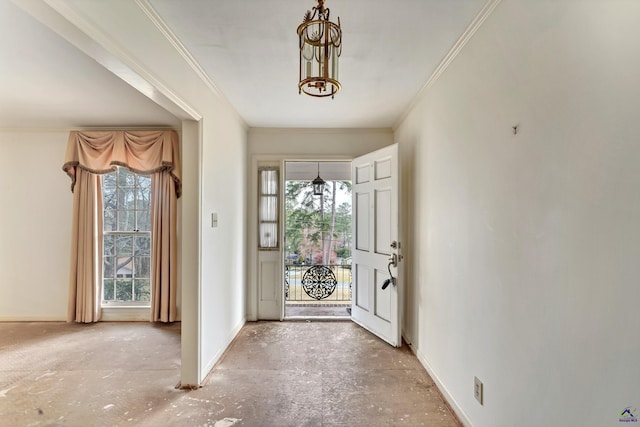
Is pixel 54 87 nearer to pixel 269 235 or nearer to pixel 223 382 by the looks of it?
pixel 269 235

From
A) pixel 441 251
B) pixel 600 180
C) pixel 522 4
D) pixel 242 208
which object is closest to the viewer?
pixel 600 180

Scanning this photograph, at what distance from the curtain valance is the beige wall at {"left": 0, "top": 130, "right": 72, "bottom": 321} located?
31 cm

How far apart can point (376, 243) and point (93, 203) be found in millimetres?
3486

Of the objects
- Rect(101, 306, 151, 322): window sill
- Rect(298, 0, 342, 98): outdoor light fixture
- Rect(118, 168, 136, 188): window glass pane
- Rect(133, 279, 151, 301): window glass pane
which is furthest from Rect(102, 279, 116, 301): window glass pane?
Rect(298, 0, 342, 98): outdoor light fixture

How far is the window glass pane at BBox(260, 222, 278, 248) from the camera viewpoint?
3994mm

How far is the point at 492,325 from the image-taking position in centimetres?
158

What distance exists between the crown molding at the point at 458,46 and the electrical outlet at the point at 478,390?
2011 millimetres

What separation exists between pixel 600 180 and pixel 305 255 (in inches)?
216

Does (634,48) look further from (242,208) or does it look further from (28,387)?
(28,387)

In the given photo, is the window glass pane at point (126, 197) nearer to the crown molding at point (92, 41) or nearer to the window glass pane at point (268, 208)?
the window glass pane at point (268, 208)

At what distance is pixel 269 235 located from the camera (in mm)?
4000

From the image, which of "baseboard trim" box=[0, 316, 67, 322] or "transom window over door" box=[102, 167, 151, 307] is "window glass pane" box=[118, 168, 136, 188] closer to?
→ "transom window over door" box=[102, 167, 151, 307]

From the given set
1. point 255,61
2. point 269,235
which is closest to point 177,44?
point 255,61

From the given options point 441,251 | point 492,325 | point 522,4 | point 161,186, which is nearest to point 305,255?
point 161,186
